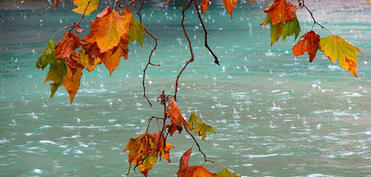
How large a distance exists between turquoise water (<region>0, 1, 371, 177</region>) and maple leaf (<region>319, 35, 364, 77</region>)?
5431mm

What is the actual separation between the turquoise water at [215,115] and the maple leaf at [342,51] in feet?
17.8

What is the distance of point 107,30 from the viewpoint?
1.09 m

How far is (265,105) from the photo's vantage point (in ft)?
33.6

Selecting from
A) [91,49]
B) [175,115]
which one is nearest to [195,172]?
[175,115]

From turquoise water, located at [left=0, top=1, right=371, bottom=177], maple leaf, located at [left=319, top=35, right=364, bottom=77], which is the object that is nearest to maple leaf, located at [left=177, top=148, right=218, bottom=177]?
maple leaf, located at [left=319, top=35, right=364, bottom=77]

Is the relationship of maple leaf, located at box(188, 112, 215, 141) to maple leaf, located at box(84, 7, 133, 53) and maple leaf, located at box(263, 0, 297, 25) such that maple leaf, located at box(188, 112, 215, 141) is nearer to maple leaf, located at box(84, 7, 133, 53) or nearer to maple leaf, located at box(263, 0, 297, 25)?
maple leaf, located at box(263, 0, 297, 25)

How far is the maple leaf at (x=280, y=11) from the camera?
4.53 ft

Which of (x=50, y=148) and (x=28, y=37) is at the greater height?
(x=28, y=37)

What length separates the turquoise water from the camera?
23.9 ft

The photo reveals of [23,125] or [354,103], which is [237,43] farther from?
[23,125]

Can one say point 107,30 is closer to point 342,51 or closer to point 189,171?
point 189,171

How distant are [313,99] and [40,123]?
4516mm

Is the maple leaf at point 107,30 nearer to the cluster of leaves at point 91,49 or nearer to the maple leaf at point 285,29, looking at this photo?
the cluster of leaves at point 91,49

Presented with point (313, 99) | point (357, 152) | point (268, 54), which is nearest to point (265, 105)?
point (313, 99)
